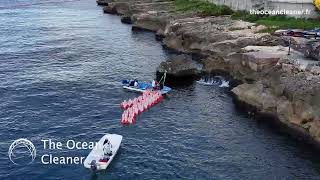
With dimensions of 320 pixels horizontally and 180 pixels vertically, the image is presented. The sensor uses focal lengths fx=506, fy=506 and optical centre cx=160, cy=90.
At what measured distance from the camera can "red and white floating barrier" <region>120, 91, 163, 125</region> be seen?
69.8 m

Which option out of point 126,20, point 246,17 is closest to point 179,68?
point 246,17

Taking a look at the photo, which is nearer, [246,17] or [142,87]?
[142,87]

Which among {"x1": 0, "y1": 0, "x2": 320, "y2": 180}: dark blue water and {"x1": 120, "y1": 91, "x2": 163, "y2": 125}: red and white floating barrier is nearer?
{"x1": 0, "y1": 0, "x2": 320, "y2": 180}: dark blue water

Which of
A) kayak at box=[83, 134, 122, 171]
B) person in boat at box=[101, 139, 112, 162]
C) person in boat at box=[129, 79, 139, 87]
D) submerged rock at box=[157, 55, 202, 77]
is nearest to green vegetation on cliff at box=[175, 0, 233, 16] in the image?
submerged rock at box=[157, 55, 202, 77]

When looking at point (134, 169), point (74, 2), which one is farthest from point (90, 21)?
point (134, 169)

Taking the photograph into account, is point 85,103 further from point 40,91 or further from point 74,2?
point 74,2

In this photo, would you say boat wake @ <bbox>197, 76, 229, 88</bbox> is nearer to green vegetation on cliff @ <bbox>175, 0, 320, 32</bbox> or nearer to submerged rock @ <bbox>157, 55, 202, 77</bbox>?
submerged rock @ <bbox>157, 55, 202, 77</bbox>

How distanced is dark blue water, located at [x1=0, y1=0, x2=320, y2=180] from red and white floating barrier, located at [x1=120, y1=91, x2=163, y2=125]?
1.13 meters

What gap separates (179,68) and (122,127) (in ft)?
73.0

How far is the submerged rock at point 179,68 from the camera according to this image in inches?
3410

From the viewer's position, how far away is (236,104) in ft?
248

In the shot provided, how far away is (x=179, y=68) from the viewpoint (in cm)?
8662

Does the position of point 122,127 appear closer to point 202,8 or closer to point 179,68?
point 179,68

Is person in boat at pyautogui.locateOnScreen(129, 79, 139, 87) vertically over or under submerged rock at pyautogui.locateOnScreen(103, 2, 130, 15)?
under
